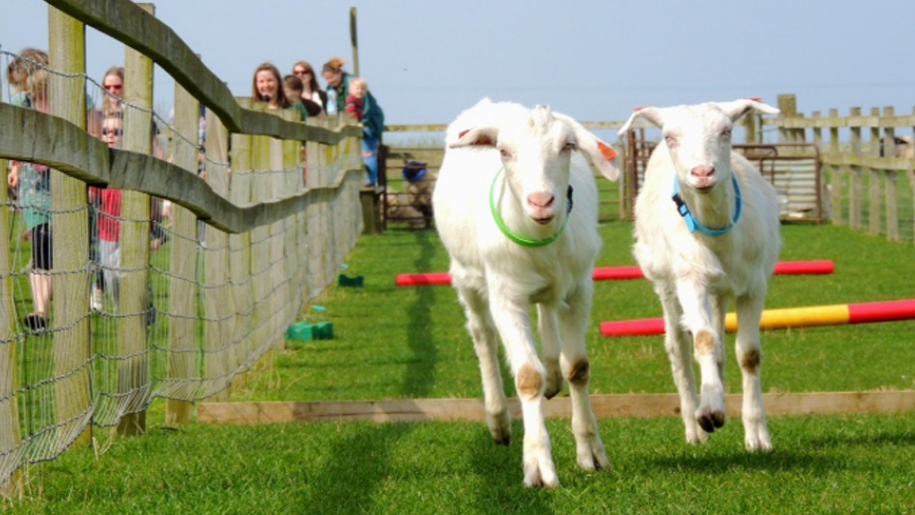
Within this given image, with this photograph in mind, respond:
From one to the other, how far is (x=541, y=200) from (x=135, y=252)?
7.15 feet

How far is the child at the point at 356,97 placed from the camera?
24.8 meters

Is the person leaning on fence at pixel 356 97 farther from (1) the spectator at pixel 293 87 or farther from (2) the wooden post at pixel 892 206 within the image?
(2) the wooden post at pixel 892 206

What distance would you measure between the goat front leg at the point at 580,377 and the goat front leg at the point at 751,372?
77 cm

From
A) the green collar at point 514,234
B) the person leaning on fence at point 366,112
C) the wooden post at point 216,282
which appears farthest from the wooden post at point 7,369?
the person leaning on fence at point 366,112

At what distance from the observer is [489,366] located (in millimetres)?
7844

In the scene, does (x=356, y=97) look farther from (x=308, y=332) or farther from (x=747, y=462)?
(x=747, y=462)

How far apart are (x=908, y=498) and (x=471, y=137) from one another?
91.6 inches

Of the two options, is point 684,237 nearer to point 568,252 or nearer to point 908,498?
point 568,252

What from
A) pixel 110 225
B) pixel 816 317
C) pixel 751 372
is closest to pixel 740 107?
pixel 751 372

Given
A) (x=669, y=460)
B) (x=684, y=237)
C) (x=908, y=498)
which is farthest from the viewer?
(x=684, y=237)

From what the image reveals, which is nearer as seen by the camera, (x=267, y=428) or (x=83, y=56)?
(x=83, y=56)

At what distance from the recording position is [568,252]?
273 inches

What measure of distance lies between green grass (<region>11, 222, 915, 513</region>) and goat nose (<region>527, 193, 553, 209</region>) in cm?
111

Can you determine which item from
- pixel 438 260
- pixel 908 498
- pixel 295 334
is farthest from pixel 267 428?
pixel 438 260
